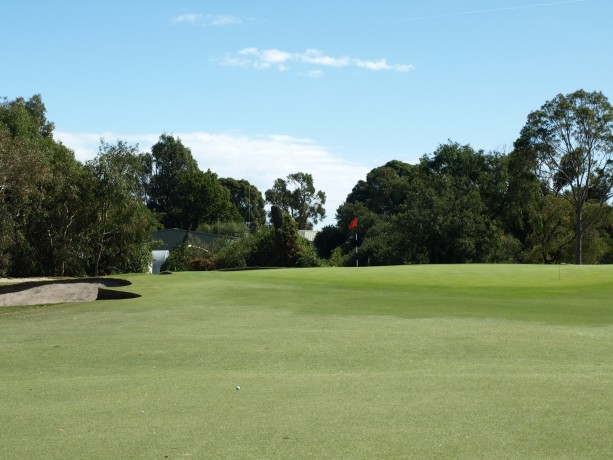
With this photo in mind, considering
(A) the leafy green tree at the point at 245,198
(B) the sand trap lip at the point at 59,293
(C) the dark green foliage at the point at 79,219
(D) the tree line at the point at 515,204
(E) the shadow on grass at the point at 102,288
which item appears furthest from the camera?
(A) the leafy green tree at the point at 245,198

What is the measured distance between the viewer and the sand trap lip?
23.3m

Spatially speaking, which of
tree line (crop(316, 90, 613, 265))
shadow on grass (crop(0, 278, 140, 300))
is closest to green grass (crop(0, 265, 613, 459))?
shadow on grass (crop(0, 278, 140, 300))

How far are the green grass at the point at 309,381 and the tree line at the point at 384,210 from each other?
2593cm

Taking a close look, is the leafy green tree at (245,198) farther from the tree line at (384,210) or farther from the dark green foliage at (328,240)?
the dark green foliage at (328,240)

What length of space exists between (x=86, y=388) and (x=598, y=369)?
6.39 metres

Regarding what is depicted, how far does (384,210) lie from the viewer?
91.2 metres

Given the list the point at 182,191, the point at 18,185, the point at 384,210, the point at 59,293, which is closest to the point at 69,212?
the point at 18,185

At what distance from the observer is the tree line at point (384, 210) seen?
149ft

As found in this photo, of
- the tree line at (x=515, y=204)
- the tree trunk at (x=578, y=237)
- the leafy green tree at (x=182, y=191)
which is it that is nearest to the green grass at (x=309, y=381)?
the tree line at (x=515, y=204)

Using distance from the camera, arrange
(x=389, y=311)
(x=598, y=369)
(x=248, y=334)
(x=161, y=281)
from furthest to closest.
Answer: (x=161, y=281) → (x=389, y=311) → (x=248, y=334) → (x=598, y=369)

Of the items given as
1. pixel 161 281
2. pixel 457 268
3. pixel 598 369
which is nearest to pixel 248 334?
pixel 598 369

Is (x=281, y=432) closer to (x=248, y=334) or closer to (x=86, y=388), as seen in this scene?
(x=86, y=388)

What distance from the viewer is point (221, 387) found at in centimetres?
877

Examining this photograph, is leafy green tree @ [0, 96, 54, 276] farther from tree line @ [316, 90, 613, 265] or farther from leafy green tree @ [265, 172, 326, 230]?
leafy green tree @ [265, 172, 326, 230]
